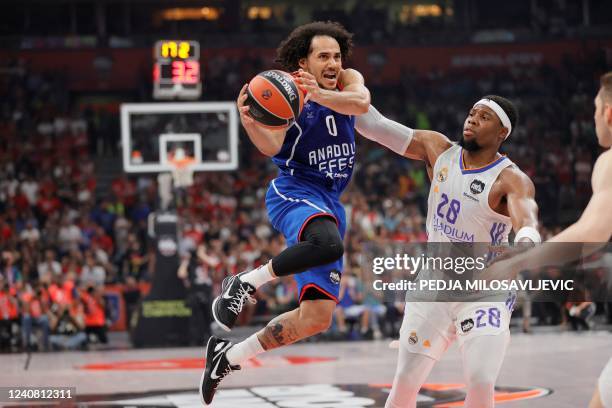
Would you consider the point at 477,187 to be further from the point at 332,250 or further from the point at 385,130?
the point at 332,250

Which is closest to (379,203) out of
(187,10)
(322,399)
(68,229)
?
(68,229)

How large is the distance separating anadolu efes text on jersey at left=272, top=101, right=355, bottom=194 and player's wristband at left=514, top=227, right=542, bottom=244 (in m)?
1.34

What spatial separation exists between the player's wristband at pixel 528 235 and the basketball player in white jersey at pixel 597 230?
0.30 metres

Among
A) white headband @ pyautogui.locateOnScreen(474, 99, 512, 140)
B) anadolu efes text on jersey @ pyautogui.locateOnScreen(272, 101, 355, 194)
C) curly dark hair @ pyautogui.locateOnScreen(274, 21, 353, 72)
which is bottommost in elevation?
anadolu efes text on jersey @ pyautogui.locateOnScreen(272, 101, 355, 194)

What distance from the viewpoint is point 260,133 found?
5.73 metres

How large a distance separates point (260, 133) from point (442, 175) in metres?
1.14

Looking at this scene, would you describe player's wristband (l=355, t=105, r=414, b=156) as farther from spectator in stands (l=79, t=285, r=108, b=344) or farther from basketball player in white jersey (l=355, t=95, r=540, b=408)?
spectator in stands (l=79, t=285, r=108, b=344)

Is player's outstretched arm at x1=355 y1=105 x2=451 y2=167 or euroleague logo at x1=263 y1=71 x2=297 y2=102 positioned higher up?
euroleague logo at x1=263 y1=71 x2=297 y2=102

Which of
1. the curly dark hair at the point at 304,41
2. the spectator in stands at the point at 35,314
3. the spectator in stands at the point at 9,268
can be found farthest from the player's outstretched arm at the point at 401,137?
the spectator in stands at the point at 9,268

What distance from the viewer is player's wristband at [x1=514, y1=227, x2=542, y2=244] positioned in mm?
4805

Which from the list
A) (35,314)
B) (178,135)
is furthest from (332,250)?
(35,314)

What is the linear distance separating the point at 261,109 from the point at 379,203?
46.2 ft

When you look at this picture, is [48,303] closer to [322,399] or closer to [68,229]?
[68,229]

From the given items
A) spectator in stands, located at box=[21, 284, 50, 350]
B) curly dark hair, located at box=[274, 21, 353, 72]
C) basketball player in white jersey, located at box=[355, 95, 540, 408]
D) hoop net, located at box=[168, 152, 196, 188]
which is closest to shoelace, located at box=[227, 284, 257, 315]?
basketball player in white jersey, located at box=[355, 95, 540, 408]
